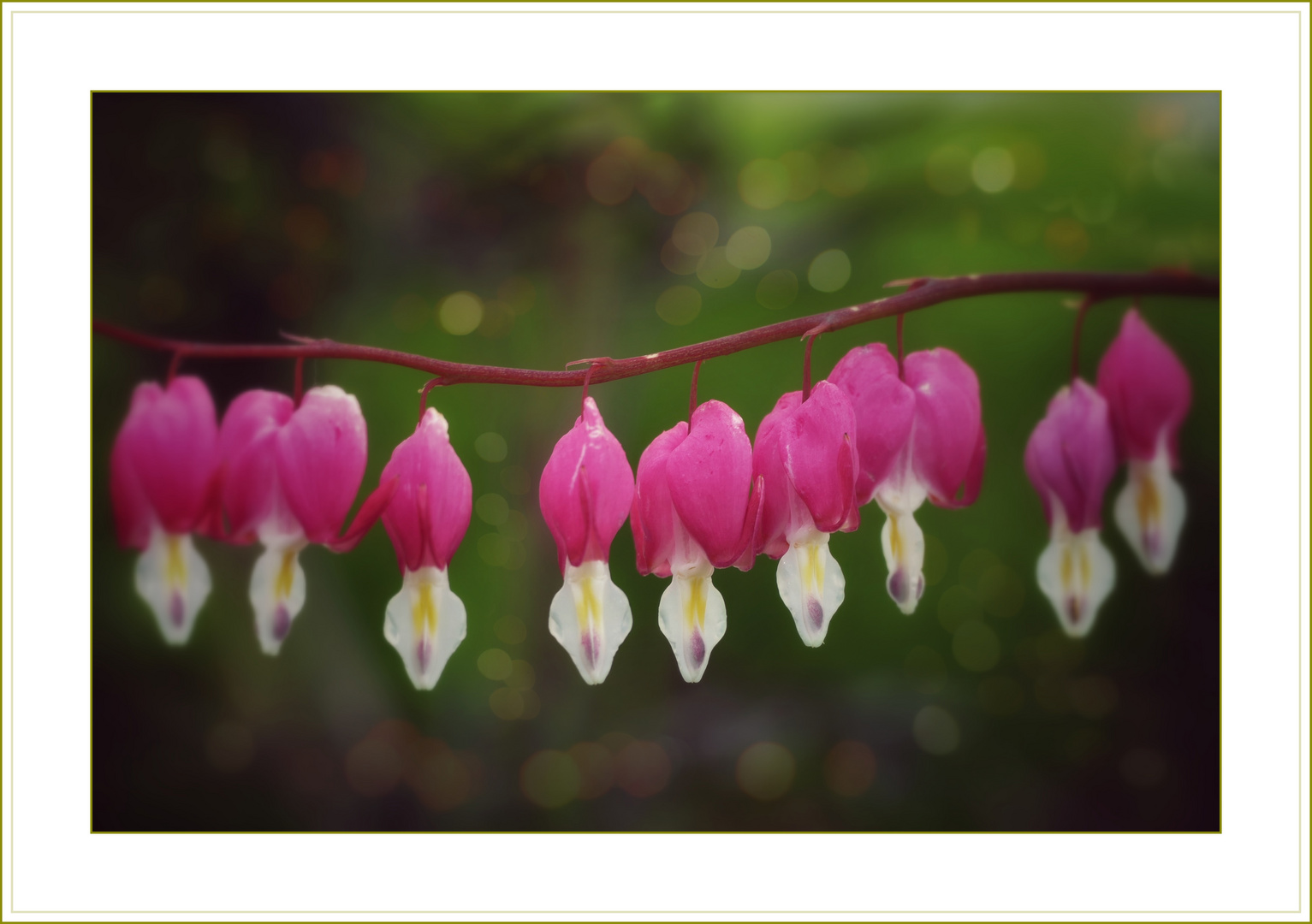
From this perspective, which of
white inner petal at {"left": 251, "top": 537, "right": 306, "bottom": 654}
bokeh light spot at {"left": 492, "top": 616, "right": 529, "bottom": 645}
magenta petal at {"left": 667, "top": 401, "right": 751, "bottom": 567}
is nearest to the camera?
magenta petal at {"left": 667, "top": 401, "right": 751, "bottom": 567}

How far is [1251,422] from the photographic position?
1.30m

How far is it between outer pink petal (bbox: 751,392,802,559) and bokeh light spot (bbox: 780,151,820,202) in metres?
0.33

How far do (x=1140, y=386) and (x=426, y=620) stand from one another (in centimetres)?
99

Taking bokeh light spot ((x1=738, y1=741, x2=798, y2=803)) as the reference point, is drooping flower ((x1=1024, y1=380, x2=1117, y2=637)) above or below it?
above

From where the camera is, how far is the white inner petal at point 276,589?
1.21 metres

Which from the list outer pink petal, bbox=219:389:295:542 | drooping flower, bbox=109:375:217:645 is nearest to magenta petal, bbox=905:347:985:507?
outer pink petal, bbox=219:389:295:542

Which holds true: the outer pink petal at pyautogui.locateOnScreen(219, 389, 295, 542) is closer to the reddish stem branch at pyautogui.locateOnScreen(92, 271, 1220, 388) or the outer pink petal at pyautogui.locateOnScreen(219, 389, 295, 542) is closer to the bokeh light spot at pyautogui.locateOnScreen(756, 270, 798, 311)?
the reddish stem branch at pyautogui.locateOnScreen(92, 271, 1220, 388)

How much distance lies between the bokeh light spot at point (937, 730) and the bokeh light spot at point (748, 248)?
674 millimetres

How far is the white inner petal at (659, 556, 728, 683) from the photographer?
3.69ft

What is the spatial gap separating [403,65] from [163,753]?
0.99 meters

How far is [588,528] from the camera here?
3.59 feet

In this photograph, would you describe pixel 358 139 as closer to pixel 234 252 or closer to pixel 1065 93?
pixel 234 252

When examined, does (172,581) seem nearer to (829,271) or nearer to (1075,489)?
(829,271)

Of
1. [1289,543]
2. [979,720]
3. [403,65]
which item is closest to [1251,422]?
[1289,543]
